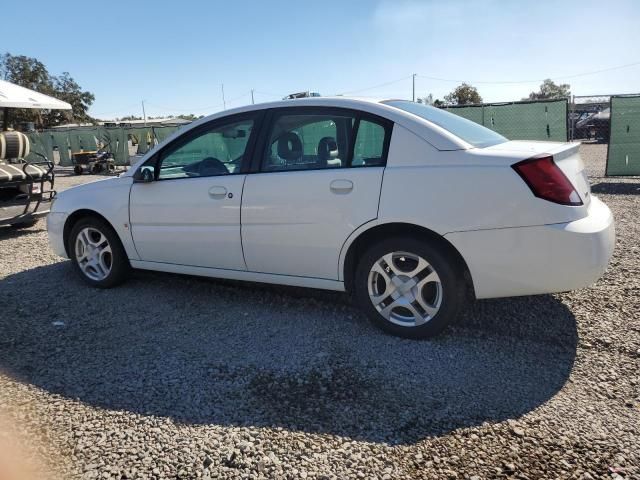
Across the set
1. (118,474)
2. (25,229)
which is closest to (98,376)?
(118,474)

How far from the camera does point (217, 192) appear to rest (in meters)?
4.05

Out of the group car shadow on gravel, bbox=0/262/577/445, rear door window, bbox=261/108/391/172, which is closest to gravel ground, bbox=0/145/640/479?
car shadow on gravel, bbox=0/262/577/445

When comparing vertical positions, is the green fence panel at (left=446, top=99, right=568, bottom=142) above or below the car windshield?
above

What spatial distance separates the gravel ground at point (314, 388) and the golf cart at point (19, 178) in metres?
3.69

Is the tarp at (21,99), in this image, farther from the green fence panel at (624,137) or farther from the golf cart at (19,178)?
the green fence panel at (624,137)

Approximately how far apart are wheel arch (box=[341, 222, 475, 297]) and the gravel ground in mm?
463

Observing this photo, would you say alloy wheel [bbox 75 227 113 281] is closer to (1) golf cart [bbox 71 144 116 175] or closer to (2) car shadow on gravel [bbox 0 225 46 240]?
(2) car shadow on gravel [bbox 0 225 46 240]

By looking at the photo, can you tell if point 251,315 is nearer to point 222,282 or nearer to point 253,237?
point 253,237

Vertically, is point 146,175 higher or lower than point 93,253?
higher

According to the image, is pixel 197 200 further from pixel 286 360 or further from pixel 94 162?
pixel 94 162

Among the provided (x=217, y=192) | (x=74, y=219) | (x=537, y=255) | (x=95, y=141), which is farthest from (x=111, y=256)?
(x=95, y=141)

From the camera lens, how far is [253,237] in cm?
395

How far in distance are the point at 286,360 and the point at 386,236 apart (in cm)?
111

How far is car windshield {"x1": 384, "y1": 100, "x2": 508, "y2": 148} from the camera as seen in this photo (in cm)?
354
